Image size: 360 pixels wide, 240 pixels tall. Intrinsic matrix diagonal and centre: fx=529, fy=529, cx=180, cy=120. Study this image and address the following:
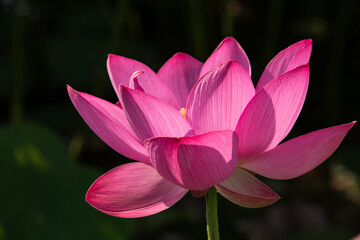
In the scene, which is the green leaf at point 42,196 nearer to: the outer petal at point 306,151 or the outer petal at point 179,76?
the outer petal at point 179,76

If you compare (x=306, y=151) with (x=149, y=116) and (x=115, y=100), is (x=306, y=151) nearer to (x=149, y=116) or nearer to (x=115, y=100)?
(x=149, y=116)

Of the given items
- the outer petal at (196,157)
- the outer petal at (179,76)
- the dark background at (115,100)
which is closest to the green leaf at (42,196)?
the dark background at (115,100)

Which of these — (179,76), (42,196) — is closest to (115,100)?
(42,196)

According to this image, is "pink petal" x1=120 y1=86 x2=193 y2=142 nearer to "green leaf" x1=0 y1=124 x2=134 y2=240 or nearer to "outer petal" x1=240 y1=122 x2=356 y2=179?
"outer petal" x1=240 y1=122 x2=356 y2=179

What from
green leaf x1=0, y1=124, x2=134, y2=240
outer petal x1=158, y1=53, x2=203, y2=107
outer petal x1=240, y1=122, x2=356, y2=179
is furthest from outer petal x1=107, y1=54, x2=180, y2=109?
green leaf x1=0, y1=124, x2=134, y2=240

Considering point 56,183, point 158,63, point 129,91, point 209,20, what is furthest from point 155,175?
point 158,63

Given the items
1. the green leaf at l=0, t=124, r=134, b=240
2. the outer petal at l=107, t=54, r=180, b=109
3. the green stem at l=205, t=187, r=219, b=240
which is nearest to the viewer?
the green stem at l=205, t=187, r=219, b=240

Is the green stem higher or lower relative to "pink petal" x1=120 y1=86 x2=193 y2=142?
lower
